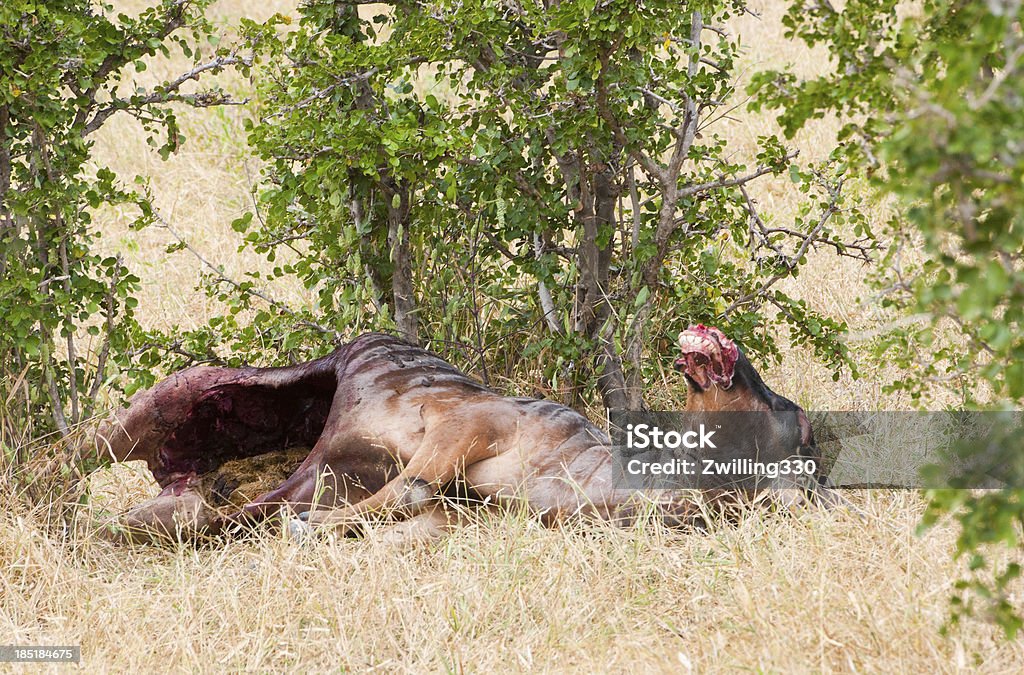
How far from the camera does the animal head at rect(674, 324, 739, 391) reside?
13.0 ft

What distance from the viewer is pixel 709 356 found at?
13.1ft

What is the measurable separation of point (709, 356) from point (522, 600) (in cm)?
104

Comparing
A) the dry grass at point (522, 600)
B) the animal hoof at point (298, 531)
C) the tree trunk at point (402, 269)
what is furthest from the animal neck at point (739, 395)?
the tree trunk at point (402, 269)

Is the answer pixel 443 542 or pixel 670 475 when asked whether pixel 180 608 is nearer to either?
pixel 443 542

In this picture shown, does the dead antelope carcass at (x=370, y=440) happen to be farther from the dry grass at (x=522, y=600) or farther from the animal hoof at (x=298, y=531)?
the dry grass at (x=522, y=600)

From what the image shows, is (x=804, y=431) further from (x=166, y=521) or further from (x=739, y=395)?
(x=166, y=521)

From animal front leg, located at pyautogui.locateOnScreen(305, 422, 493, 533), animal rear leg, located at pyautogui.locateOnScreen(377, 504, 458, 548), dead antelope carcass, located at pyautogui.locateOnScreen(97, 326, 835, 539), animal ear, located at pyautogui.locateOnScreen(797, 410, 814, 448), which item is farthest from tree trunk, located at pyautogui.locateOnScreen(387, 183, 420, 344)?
animal ear, located at pyautogui.locateOnScreen(797, 410, 814, 448)

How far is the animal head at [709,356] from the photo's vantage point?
3977mm

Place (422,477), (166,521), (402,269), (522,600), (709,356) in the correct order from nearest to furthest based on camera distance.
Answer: (522,600), (709,356), (422,477), (166,521), (402,269)

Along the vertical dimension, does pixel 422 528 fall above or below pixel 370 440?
below

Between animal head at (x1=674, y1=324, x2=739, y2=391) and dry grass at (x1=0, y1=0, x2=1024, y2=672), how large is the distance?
1.61 feet

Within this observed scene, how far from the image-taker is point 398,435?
14.7 ft

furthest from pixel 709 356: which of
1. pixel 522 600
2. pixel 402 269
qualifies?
pixel 402 269

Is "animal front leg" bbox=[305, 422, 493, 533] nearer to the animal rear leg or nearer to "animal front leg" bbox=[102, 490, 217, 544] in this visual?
the animal rear leg
